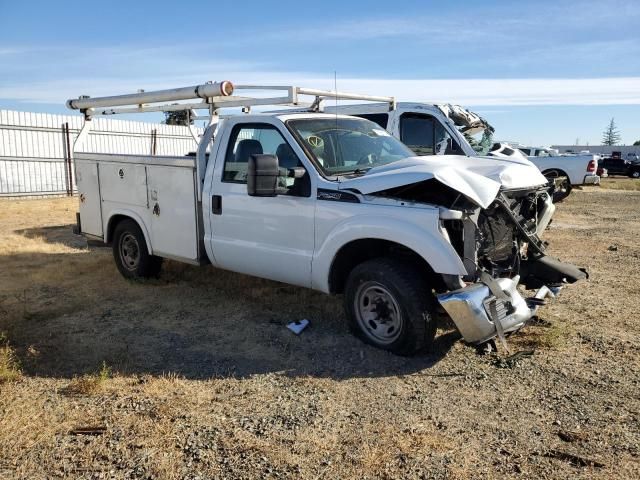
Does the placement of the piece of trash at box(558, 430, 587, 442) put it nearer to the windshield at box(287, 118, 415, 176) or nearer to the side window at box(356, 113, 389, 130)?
the windshield at box(287, 118, 415, 176)

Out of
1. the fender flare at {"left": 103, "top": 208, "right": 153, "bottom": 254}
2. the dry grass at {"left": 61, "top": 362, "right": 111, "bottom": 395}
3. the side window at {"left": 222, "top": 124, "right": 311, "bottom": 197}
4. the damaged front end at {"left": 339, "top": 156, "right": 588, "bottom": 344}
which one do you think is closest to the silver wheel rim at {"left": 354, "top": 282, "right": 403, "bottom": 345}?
the damaged front end at {"left": 339, "top": 156, "right": 588, "bottom": 344}

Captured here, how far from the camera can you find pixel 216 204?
5629 millimetres

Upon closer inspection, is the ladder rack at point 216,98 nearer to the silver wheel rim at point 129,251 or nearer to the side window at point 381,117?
the silver wheel rim at point 129,251

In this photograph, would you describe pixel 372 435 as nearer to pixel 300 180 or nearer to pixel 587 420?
pixel 587 420

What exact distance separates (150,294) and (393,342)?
3.25 metres

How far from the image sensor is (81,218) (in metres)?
7.68

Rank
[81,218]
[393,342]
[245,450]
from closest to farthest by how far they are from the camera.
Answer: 1. [245,450]
2. [393,342]
3. [81,218]

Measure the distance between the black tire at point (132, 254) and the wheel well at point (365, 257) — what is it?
114 inches

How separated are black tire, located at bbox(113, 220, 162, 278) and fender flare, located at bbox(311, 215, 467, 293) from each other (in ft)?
8.97

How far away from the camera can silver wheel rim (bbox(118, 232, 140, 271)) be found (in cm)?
699

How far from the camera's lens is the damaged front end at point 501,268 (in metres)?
4.13

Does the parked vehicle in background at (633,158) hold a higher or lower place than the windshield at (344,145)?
lower

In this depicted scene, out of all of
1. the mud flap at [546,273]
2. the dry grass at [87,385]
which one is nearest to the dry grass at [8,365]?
the dry grass at [87,385]

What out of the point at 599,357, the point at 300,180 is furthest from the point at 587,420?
the point at 300,180
